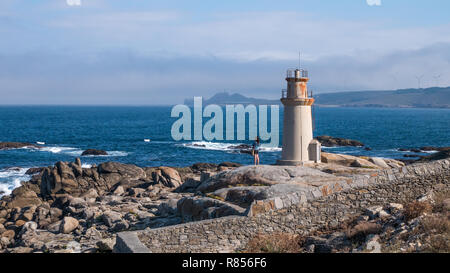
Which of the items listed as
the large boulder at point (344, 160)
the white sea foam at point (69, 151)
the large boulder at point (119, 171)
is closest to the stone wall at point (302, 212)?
the large boulder at point (344, 160)

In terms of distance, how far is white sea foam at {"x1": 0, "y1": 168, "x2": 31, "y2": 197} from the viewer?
41750 mm

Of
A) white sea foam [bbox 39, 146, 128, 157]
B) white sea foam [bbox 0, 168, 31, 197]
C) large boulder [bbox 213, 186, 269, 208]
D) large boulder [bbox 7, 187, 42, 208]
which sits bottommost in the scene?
white sea foam [bbox 0, 168, 31, 197]

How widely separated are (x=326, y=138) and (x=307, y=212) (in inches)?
2424

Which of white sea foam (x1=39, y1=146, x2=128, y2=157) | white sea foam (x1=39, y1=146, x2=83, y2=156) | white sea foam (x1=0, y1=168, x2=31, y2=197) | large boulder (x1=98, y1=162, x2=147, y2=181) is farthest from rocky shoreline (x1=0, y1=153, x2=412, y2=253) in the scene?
white sea foam (x1=39, y1=146, x2=83, y2=156)

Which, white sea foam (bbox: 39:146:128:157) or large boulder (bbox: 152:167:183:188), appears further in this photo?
white sea foam (bbox: 39:146:128:157)

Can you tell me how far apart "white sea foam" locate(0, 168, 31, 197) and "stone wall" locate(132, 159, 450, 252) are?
31387 mm

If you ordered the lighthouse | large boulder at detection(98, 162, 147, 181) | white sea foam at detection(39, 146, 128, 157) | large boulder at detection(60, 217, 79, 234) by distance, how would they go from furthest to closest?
white sea foam at detection(39, 146, 128, 157), large boulder at detection(98, 162, 147, 181), the lighthouse, large boulder at detection(60, 217, 79, 234)

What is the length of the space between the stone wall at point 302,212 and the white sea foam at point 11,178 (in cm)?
3139

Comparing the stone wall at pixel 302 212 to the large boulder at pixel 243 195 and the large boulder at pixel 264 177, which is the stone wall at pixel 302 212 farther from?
the large boulder at pixel 264 177

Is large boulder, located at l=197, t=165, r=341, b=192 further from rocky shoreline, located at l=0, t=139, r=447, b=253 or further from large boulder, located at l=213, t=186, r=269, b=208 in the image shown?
large boulder, located at l=213, t=186, r=269, b=208

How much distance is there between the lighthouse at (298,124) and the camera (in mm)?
26875

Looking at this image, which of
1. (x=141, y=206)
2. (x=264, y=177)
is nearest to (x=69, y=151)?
(x=141, y=206)

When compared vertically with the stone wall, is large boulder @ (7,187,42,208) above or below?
below
